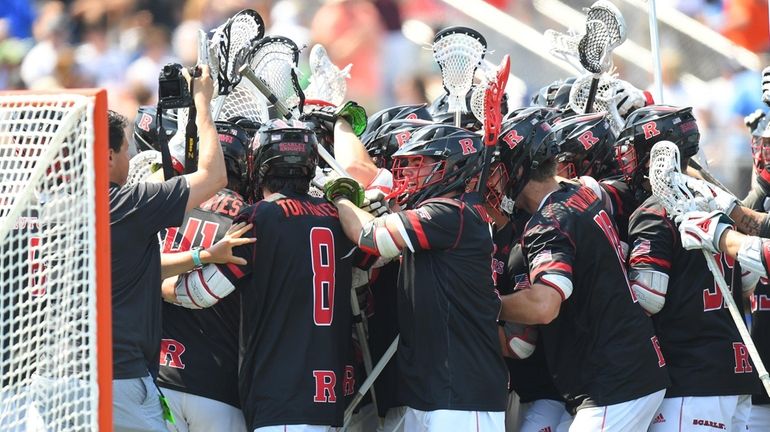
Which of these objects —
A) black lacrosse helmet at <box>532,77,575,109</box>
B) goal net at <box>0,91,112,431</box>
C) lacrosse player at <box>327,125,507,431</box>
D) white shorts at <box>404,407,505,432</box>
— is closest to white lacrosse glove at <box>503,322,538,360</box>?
lacrosse player at <box>327,125,507,431</box>

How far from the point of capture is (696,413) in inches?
251

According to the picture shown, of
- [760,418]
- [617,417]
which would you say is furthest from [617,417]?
[760,418]

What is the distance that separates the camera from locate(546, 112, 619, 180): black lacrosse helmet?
22.6 ft

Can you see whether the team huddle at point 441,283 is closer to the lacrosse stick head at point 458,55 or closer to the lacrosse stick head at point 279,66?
the lacrosse stick head at point 279,66

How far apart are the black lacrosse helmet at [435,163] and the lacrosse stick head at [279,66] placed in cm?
150

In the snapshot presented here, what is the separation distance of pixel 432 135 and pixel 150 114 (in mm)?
1872

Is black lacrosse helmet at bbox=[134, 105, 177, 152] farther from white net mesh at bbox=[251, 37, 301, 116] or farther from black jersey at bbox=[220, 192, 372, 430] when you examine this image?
black jersey at bbox=[220, 192, 372, 430]

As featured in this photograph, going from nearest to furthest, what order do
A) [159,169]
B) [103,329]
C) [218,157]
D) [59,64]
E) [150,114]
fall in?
[103,329] → [218,157] → [159,169] → [150,114] → [59,64]

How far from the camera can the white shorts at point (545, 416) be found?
6.71 meters

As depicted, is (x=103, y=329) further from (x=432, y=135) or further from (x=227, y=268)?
(x=432, y=135)

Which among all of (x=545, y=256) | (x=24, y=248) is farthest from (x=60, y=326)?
(x=545, y=256)

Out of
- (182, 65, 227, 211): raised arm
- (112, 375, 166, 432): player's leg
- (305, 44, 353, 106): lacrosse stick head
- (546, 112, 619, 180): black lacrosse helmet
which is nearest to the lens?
(112, 375, 166, 432): player's leg

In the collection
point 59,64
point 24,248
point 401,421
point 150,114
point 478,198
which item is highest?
point 59,64

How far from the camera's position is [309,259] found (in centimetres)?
580
